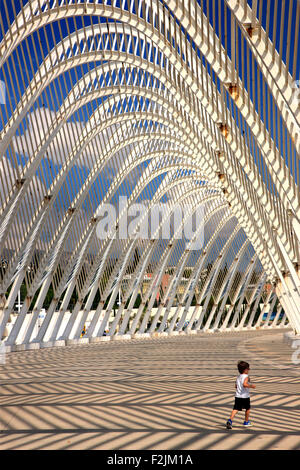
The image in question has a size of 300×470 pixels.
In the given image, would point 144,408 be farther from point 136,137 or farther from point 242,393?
point 136,137

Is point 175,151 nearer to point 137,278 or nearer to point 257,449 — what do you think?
point 137,278

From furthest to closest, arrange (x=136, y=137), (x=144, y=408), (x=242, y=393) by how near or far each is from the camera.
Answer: (x=136, y=137), (x=144, y=408), (x=242, y=393)

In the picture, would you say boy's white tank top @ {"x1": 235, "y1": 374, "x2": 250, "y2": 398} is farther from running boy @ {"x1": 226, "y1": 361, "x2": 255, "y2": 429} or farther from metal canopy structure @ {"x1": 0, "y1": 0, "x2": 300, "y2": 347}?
metal canopy structure @ {"x1": 0, "y1": 0, "x2": 300, "y2": 347}

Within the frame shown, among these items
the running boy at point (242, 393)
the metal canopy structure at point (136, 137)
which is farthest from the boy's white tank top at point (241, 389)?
the metal canopy structure at point (136, 137)

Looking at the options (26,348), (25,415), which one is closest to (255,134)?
(25,415)

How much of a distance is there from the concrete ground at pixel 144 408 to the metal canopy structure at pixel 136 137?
5.14m

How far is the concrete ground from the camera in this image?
7.80 m

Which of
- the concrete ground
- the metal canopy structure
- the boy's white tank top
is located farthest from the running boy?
the metal canopy structure

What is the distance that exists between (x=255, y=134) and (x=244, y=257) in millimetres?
48803

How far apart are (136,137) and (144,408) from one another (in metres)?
26.1

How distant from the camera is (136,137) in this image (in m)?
35.1

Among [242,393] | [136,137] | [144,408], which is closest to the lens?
[242,393]

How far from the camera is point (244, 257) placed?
65.1 meters

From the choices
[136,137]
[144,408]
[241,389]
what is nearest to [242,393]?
[241,389]
